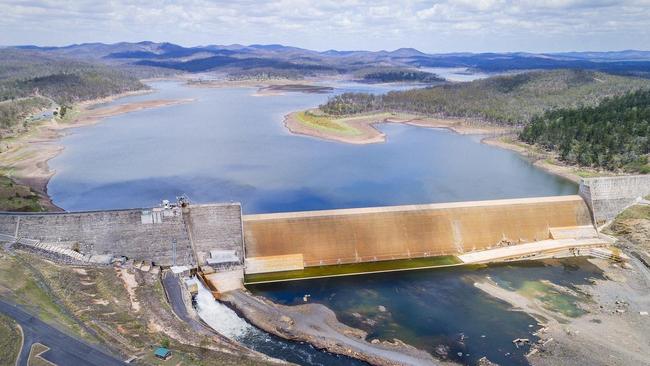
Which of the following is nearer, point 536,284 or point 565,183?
point 536,284

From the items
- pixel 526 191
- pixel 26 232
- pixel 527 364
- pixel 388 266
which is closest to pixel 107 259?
pixel 26 232

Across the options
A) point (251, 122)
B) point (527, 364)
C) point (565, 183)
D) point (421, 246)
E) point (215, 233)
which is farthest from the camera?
point (251, 122)

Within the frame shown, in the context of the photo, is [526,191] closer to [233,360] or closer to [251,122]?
[233,360]

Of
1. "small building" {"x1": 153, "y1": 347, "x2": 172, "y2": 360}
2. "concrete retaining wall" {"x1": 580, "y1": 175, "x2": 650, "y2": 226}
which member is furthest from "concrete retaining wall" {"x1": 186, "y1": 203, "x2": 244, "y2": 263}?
"concrete retaining wall" {"x1": 580, "y1": 175, "x2": 650, "y2": 226}

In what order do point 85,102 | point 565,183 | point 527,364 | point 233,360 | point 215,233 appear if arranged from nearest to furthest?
1. point 233,360
2. point 527,364
3. point 215,233
4. point 565,183
5. point 85,102

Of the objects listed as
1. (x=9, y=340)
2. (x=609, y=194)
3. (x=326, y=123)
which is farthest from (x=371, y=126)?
(x=9, y=340)

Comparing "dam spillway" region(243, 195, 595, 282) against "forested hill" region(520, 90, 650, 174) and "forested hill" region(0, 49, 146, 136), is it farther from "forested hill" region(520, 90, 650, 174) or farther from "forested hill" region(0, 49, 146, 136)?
"forested hill" region(0, 49, 146, 136)
